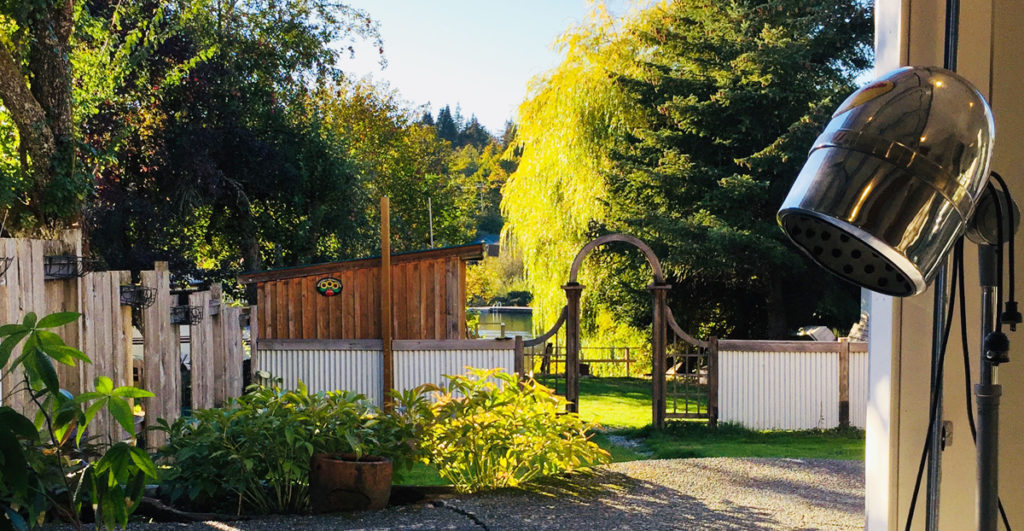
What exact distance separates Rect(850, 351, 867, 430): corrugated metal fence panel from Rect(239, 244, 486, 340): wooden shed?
3.75 meters

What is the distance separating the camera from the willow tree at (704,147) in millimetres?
11164

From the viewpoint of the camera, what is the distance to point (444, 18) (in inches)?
1091

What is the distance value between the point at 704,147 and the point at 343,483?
9333mm

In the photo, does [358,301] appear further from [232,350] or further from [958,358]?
[958,358]

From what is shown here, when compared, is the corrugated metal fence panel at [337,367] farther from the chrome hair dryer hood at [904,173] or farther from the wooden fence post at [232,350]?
the chrome hair dryer hood at [904,173]

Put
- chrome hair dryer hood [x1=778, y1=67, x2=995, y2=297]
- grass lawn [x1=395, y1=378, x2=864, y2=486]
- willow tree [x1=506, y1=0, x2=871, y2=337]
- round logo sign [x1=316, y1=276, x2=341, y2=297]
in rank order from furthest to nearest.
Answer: willow tree [x1=506, y1=0, x2=871, y2=337] → round logo sign [x1=316, y1=276, x2=341, y2=297] → grass lawn [x1=395, y1=378, x2=864, y2=486] → chrome hair dryer hood [x1=778, y1=67, x2=995, y2=297]

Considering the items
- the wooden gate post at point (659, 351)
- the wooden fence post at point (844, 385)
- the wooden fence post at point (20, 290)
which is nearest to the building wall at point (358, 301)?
the wooden gate post at point (659, 351)

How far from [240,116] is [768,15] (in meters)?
7.19

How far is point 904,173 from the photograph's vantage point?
100cm

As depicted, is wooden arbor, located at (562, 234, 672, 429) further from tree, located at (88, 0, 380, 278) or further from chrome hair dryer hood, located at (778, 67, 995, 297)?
chrome hair dryer hood, located at (778, 67, 995, 297)

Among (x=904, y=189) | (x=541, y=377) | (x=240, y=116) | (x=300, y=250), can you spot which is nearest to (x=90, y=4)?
(x=240, y=116)

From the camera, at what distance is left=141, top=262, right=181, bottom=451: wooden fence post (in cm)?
534

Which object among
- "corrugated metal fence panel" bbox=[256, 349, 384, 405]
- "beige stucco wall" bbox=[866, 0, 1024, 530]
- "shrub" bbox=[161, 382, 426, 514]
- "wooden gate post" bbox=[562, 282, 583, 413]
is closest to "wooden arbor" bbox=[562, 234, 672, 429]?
"wooden gate post" bbox=[562, 282, 583, 413]

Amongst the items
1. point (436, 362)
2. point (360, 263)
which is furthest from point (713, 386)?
point (360, 263)
